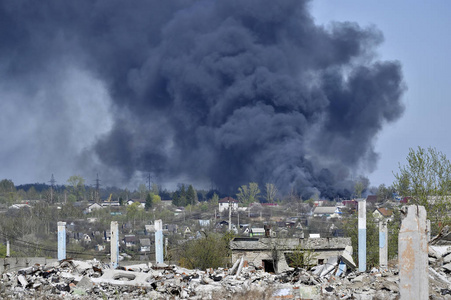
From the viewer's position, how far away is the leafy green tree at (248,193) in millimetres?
88312

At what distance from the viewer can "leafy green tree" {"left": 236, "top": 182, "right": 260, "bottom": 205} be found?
88312mm

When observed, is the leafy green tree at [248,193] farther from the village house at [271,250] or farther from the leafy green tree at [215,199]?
the village house at [271,250]

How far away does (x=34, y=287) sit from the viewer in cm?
1212

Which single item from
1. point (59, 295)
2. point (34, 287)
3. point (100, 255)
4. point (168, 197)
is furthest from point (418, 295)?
point (168, 197)

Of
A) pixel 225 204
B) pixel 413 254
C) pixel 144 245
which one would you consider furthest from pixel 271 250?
pixel 225 204

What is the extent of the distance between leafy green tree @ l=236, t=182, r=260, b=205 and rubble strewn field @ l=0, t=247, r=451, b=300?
72.9 m

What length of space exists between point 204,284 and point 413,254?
6490mm

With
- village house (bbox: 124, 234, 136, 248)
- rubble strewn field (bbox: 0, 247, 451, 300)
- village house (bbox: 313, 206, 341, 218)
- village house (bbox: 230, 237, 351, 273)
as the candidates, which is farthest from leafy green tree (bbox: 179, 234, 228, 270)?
village house (bbox: 313, 206, 341, 218)

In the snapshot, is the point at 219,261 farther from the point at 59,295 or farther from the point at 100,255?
the point at 100,255

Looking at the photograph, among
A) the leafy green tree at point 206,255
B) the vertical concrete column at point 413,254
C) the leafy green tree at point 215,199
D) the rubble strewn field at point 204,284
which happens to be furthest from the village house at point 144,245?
the leafy green tree at point 215,199

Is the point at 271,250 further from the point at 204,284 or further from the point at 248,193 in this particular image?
the point at 248,193

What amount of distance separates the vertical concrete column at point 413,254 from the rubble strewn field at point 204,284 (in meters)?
2.31

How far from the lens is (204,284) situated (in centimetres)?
1223

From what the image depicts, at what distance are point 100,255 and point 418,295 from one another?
36.0 meters
